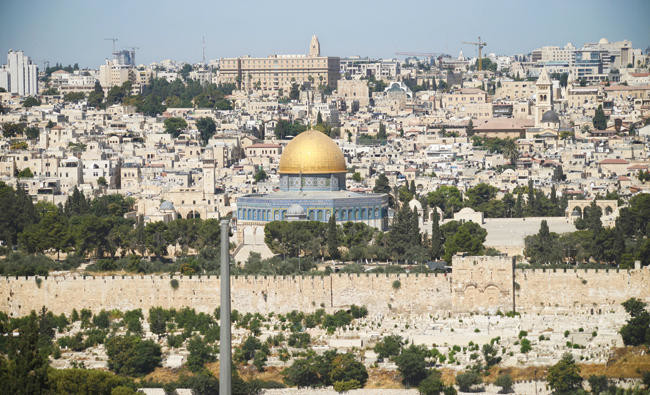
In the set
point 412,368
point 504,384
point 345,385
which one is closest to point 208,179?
point 412,368

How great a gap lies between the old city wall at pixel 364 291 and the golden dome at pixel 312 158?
45.2 feet

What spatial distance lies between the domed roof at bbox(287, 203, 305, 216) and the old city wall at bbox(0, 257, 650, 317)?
10507mm

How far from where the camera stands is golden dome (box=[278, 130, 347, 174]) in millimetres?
47469

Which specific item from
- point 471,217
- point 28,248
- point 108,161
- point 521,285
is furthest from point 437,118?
point 521,285

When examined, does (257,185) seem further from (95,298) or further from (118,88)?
(118,88)

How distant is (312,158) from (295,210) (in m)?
3.42

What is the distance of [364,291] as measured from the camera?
3331 centimetres

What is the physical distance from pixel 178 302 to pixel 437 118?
186 feet

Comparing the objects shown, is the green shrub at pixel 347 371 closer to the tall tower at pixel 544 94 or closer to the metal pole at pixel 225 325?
the metal pole at pixel 225 325

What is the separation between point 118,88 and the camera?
100375 mm

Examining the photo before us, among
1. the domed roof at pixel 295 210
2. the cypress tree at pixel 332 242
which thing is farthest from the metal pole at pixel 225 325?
the domed roof at pixel 295 210

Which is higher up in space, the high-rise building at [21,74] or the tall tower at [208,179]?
the high-rise building at [21,74]

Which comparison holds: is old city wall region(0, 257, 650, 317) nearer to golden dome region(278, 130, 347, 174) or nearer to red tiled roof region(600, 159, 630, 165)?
golden dome region(278, 130, 347, 174)

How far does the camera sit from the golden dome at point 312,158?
4747 centimetres
